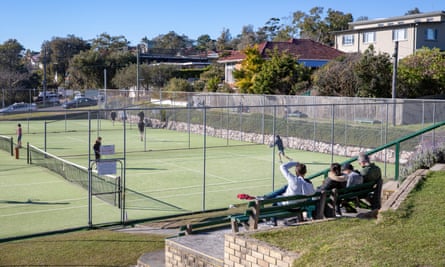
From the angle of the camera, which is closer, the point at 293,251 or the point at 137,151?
the point at 293,251

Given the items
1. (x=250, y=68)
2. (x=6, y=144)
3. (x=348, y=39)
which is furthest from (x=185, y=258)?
(x=348, y=39)

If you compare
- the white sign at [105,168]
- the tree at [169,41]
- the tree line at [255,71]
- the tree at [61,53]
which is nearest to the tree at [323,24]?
the tree line at [255,71]

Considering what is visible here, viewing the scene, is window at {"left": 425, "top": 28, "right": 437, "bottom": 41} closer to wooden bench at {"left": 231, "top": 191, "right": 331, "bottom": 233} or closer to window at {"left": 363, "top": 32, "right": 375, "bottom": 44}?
window at {"left": 363, "top": 32, "right": 375, "bottom": 44}

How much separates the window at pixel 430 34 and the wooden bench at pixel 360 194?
50.9 metres

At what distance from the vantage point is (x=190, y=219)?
51.2ft

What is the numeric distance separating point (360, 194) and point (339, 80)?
31656 mm

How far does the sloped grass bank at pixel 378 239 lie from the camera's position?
6.73 meters

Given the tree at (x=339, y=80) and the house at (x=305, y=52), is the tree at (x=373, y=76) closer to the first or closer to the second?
the tree at (x=339, y=80)

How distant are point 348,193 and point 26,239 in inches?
309

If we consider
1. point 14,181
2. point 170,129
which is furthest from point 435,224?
point 170,129

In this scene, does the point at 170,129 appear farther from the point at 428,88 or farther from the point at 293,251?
the point at 293,251

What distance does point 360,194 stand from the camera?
35.8 ft

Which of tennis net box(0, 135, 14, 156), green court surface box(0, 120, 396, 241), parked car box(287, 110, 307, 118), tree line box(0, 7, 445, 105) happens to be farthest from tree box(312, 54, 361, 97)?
tennis net box(0, 135, 14, 156)

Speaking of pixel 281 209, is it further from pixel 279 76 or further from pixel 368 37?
pixel 368 37
